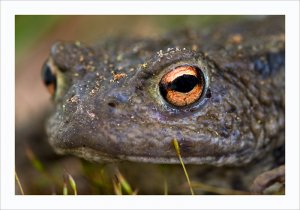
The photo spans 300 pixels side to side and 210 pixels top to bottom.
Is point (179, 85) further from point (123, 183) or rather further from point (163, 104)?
point (123, 183)

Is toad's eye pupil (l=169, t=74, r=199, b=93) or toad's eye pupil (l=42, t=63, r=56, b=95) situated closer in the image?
toad's eye pupil (l=169, t=74, r=199, b=93)

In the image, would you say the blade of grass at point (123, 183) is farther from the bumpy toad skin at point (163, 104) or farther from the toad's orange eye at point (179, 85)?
the toad's orange eye at point (179, 85)

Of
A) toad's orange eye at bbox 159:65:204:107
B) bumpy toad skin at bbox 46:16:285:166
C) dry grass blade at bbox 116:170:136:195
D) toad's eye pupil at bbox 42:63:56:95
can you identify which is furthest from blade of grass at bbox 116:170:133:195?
toad's eye pupil at bbox 42:63:56:95

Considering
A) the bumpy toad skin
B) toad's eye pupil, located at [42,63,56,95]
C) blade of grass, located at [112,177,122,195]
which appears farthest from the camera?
toad's eye pupil, located at [42,63,56,95]

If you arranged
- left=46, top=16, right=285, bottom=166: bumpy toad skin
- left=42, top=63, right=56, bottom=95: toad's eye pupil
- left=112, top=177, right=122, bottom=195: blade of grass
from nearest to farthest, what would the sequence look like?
left=46, top=16, right=285, bottom=166: bumpy toad skin → left=112, top=177, right=122, bottom=195: blade of grass → left=42, top=63, right=56, bottom=95: toad's eye pupil

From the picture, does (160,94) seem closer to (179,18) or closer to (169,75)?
(169,75)

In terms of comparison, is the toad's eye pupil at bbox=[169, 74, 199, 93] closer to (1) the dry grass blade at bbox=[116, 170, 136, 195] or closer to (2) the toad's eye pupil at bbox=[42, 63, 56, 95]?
(1) the dry grass blade at bbox=[116, 170, 136, 195]

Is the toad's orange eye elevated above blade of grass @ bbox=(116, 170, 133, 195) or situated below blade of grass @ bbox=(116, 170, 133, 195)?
above

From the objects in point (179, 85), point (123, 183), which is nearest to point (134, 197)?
point (123, 183)
